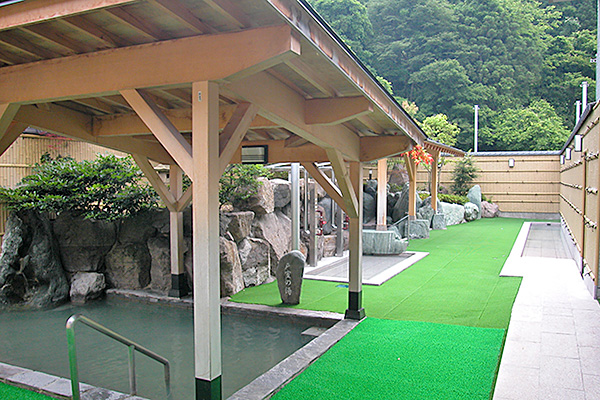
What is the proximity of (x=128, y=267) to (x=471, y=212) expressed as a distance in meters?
15.9

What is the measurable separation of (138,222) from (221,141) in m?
5.69

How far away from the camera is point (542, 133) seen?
93.2ft

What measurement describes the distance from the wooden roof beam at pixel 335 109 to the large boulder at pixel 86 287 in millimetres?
5562

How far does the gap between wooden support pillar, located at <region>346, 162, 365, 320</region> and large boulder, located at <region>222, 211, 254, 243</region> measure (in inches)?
106

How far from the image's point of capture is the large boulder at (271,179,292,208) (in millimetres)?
9688

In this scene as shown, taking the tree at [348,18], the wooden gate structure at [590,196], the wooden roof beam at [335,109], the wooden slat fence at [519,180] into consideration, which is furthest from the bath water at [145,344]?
the tree at [348,18]

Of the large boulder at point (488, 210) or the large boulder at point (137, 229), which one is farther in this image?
the large boulder at point (488, 210)

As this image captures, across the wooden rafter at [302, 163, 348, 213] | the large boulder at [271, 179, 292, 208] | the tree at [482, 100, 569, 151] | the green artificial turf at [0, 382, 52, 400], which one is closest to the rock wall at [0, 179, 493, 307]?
the large boulder at [271, 179, 292, 208]

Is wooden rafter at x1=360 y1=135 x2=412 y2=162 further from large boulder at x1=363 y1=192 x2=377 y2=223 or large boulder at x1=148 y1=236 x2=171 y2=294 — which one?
large boulder at x1=363 y1=192 x2=377 y2=223

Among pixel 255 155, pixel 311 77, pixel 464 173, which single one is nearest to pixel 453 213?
pixel 464 173

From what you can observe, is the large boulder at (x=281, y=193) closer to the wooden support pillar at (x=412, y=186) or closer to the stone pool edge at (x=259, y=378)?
the stone pool edge at (x=259, y=378)

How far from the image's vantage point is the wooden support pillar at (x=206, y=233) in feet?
9.61

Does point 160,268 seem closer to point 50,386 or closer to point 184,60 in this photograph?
point 50,386

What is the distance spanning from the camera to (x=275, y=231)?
9141 mm
